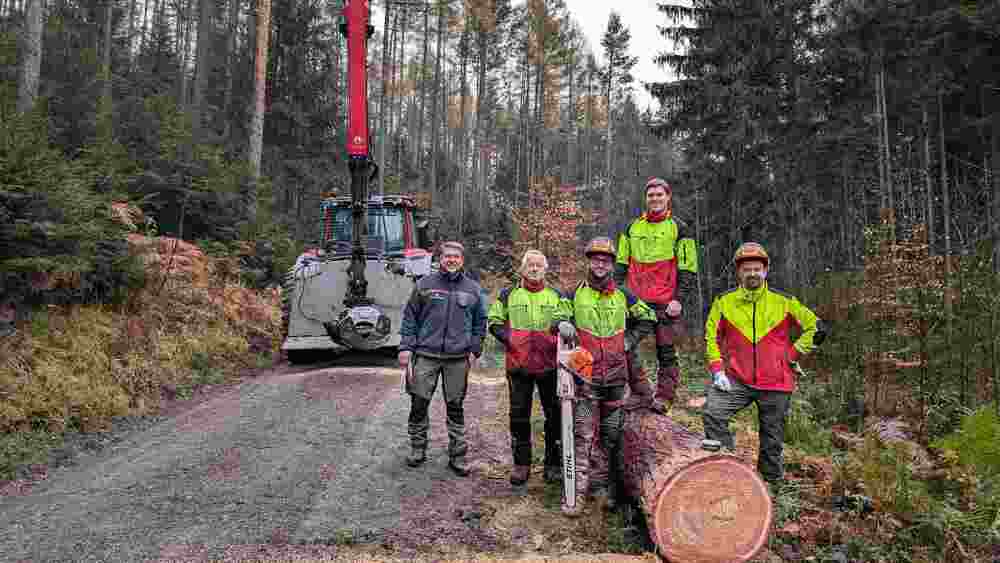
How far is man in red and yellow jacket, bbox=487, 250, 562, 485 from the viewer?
4.42 meters

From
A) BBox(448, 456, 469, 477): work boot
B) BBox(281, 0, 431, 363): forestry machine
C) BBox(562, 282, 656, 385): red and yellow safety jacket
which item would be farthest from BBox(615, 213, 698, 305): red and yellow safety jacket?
BBox(281, 0, 431, 363): forestry machine

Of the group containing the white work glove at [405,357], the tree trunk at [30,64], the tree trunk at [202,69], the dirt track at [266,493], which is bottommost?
the dirt track at [266,493]

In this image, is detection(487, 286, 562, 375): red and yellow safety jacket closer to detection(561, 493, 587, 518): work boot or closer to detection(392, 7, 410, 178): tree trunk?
detection(561, 493, 587, 518): work boot

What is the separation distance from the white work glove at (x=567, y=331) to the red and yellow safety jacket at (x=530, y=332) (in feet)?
0.98

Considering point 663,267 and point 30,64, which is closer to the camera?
point 663,267

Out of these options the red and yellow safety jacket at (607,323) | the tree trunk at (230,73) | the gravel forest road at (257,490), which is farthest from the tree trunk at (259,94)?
the red and yellow safety jacket at (607,323)

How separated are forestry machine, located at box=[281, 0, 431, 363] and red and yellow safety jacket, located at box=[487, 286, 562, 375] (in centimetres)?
426

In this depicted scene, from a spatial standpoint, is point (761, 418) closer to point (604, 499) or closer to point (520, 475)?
point (604, 499)

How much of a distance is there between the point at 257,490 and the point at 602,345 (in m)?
2.64

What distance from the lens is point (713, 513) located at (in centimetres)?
320

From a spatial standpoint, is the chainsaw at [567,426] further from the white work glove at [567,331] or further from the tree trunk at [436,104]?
the tree trunk at [436,104]

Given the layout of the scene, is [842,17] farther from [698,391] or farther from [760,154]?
[698,391]

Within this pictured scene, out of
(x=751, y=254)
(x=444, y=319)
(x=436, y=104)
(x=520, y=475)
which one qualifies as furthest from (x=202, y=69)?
(x=751, y=254)

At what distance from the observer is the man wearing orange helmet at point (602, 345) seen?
409 cm
